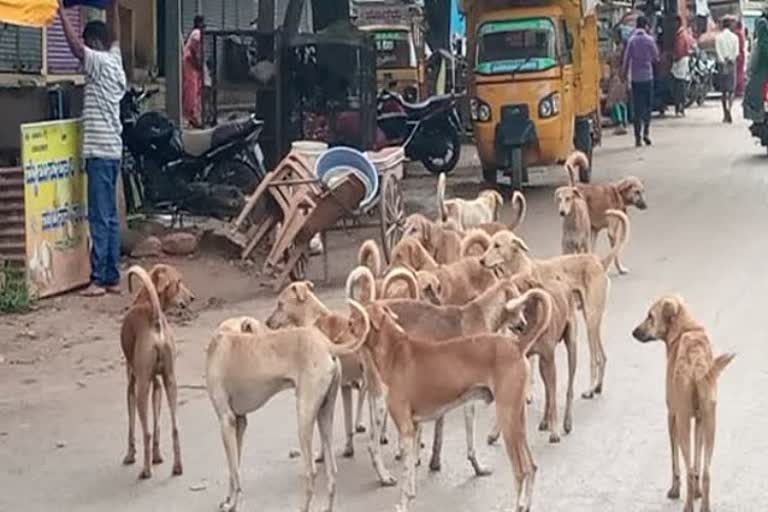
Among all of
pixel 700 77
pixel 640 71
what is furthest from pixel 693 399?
pixel 700 77

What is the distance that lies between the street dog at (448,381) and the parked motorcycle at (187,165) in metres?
9.46

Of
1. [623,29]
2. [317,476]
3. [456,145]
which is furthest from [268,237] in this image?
[623,29]

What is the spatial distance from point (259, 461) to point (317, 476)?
1.82ft

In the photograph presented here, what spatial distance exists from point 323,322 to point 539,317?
1.12 meters

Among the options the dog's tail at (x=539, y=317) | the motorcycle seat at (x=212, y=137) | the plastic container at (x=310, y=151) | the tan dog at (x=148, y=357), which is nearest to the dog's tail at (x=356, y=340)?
the dog's tail at (x=539, y=317)

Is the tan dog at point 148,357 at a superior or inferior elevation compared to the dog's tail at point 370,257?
inferior

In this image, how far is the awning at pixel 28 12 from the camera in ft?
34.8

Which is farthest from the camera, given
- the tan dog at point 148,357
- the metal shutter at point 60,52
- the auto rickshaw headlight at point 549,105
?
the auto rickshaw headlight at point 549,105

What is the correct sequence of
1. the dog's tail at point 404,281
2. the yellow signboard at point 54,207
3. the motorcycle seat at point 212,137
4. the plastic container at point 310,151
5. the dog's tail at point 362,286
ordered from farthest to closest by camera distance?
1. the motorcycle seat at point 212,137
2. the plastic container at point 310,151
3. the yellow signboard at point 54,207
4. the dog's tail at point 404,281
5. the dog's tail at point 362,286

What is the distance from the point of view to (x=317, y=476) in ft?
25.9

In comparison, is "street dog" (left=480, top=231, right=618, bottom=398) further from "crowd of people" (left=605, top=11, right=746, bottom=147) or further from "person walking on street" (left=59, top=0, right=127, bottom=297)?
"crowd of people" (left=605, top=11, right=746, bottom=147)

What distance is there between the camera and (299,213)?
44.0 feet

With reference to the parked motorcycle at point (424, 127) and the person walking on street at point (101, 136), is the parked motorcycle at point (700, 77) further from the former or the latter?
the person walking on street at point (101, 136)

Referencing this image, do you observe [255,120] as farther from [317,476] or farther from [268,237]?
[317,476]
